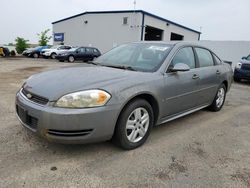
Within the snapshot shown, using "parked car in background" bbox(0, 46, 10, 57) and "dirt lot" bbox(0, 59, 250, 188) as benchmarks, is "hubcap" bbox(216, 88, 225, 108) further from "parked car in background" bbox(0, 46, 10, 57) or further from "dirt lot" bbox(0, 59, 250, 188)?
"parked car in background" bbox(0, 46, 10, 57)

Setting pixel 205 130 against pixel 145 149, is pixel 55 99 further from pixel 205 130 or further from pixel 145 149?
pixel 205 130

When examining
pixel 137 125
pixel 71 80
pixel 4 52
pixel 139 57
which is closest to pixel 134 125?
pixel 137 125

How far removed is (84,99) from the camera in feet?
8.98

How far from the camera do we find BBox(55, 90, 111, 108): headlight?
270 centimetres

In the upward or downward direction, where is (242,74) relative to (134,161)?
upward

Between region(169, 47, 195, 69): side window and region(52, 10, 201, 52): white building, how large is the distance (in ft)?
69.3

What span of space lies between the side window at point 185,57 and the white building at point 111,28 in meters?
21.1

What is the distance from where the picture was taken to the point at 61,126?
267 centimetres

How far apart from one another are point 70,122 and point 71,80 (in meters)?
0.60

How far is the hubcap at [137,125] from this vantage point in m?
3.19

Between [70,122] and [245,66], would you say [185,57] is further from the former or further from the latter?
[245,66]

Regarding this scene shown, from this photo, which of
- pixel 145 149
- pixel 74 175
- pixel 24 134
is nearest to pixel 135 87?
pixel 145 149

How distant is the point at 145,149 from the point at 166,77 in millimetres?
1061

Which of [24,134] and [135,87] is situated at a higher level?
[135,87]
